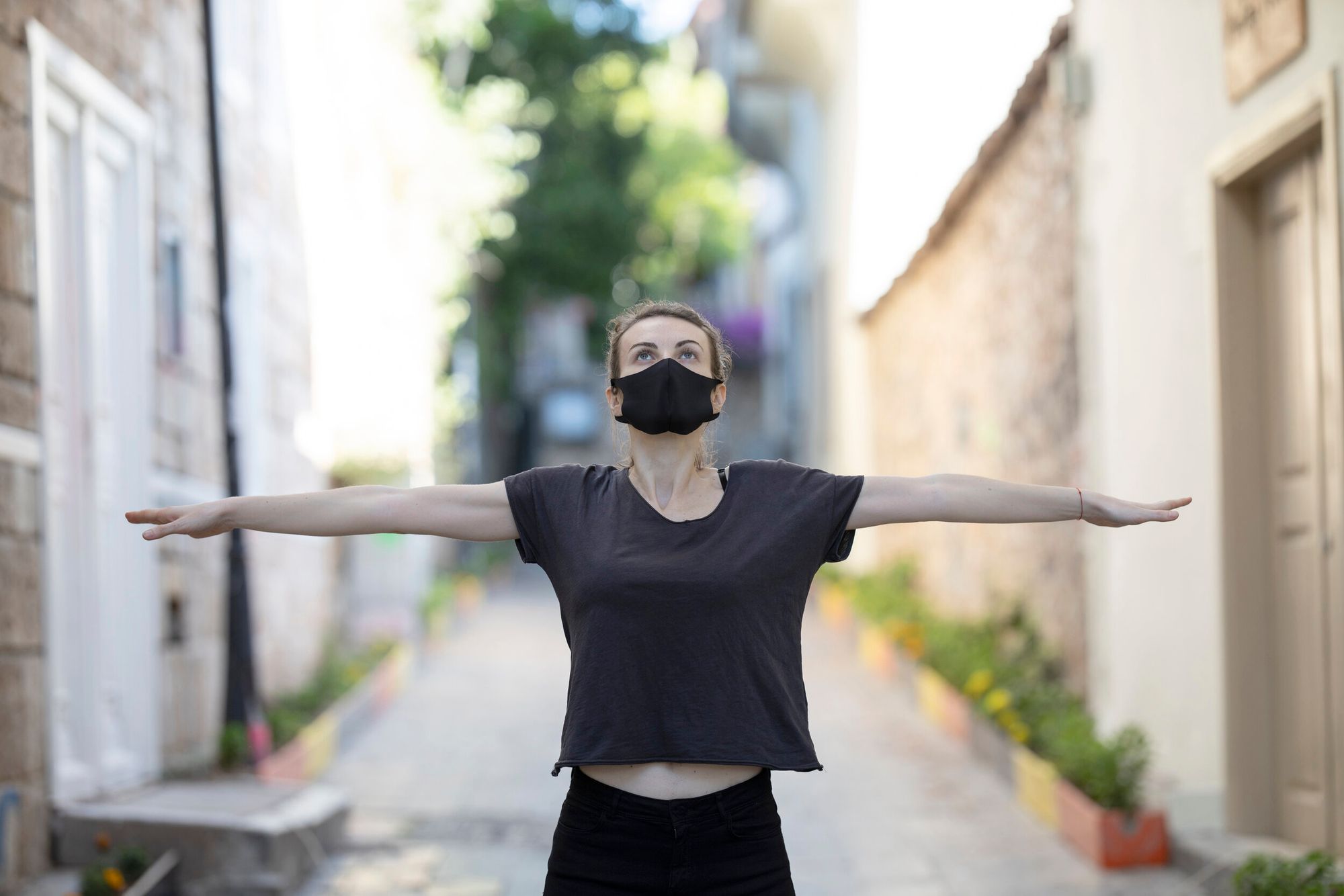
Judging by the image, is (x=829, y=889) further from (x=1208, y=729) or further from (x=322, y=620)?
(x=322, y=620)

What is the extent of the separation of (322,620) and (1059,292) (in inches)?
240

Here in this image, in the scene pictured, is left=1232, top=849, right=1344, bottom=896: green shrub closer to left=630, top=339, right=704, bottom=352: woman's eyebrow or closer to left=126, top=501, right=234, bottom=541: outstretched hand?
left=630, top=339, right=704, bottom=352: woman's eyebrow

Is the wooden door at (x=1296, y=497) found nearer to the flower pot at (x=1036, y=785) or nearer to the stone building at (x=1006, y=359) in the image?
the flower pot at (x=1036, y=785)

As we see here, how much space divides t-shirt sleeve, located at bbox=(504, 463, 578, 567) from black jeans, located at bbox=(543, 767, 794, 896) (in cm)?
45

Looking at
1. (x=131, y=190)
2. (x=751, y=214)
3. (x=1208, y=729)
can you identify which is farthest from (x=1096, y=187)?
(x=751, y=214)

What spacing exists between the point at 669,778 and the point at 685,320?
906mm

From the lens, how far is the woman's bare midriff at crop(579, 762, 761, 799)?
8.61 ft

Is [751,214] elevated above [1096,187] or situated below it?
above

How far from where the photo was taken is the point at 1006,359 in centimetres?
954

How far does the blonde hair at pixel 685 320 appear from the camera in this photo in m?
2.93

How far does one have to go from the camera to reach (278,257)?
9.98 meters

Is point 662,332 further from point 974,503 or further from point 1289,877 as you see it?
point 1289,877

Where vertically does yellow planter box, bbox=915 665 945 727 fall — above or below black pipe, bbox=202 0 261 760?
below

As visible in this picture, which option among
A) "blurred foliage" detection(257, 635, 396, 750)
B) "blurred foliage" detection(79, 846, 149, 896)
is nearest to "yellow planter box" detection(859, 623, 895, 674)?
"blurred foliage" detection(257, 635, 396, 750)
